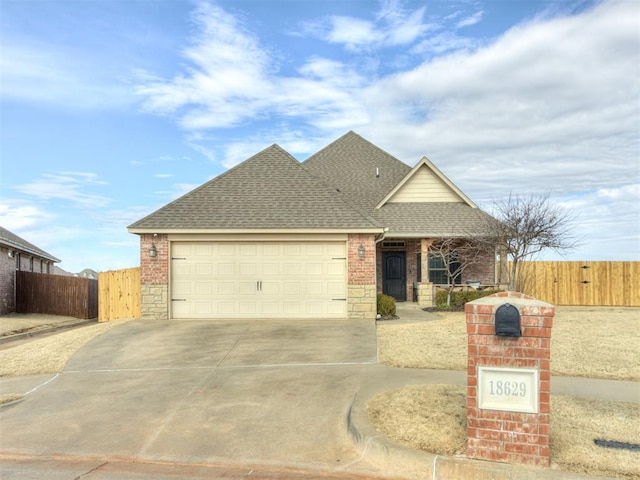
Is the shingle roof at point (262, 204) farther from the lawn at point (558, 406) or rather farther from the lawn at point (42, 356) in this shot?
the lawn at point (558, 406)

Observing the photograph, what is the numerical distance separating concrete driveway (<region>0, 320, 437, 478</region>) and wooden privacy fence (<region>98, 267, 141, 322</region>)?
389 cm

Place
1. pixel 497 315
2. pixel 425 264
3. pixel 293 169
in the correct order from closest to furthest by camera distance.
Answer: pixel 497 315 < pixel 293 169 < pixel 425 264

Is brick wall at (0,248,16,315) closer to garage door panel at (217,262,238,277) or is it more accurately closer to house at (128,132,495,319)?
house at (128,132,495,319)

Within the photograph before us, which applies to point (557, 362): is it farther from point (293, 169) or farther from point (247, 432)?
point (293, 169)

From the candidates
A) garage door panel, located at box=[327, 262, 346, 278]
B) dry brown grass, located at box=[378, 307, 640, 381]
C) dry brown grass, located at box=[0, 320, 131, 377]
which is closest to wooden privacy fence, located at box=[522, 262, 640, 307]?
dry brown grass, located at box=[378, 307, 640, 381]

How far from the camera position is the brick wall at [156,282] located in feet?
49.8

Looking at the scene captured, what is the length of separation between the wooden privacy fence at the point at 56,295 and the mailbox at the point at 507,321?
22.8m

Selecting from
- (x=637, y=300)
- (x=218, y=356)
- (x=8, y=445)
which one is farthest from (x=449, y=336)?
(x=637, y=300)

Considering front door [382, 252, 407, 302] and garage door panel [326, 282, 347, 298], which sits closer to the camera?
garage door panel [326, 282, 347, 298]

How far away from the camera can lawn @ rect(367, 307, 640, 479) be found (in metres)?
5.09

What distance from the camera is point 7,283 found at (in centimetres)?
2542

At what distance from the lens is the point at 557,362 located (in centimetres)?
952

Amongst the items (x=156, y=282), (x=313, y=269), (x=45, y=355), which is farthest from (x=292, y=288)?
(x=45, y=355)

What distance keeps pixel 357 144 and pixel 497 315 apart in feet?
69.5
